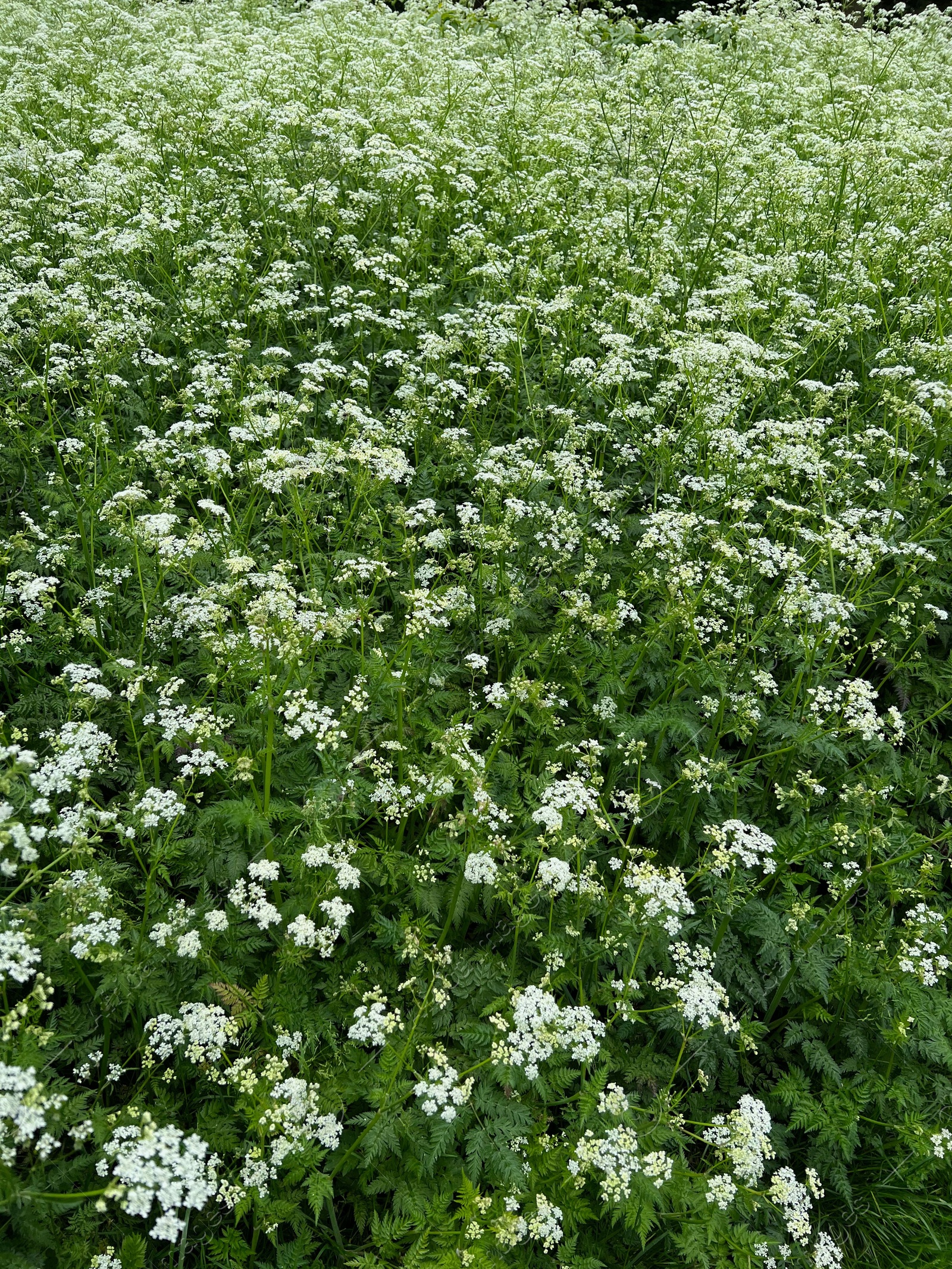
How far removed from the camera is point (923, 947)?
13.6ft

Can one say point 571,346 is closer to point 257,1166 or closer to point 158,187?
point 158,187

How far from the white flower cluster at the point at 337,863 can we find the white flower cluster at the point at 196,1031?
65cm

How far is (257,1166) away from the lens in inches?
121

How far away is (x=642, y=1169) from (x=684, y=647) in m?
2.72

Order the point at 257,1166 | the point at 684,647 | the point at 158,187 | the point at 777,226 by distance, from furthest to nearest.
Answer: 1. the point at 777,226
2. the point at 158,187
3. the point at 684,647
4. the point at 257,1166

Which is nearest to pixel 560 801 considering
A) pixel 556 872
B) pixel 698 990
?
pixel 556 872

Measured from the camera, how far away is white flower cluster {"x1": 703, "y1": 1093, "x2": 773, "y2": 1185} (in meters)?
3.20

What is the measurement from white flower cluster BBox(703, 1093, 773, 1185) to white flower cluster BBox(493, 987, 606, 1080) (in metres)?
0.61

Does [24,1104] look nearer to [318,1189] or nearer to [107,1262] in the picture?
[107,1262]

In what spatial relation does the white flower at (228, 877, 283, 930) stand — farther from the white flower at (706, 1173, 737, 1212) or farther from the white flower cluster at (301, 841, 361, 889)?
the white flower at (706, 1173, 737, 1212)

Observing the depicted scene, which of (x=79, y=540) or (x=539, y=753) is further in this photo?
(x=79, y=540)

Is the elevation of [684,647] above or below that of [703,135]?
below

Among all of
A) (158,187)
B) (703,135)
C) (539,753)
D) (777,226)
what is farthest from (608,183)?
(539,753)

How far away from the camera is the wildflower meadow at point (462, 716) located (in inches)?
130
